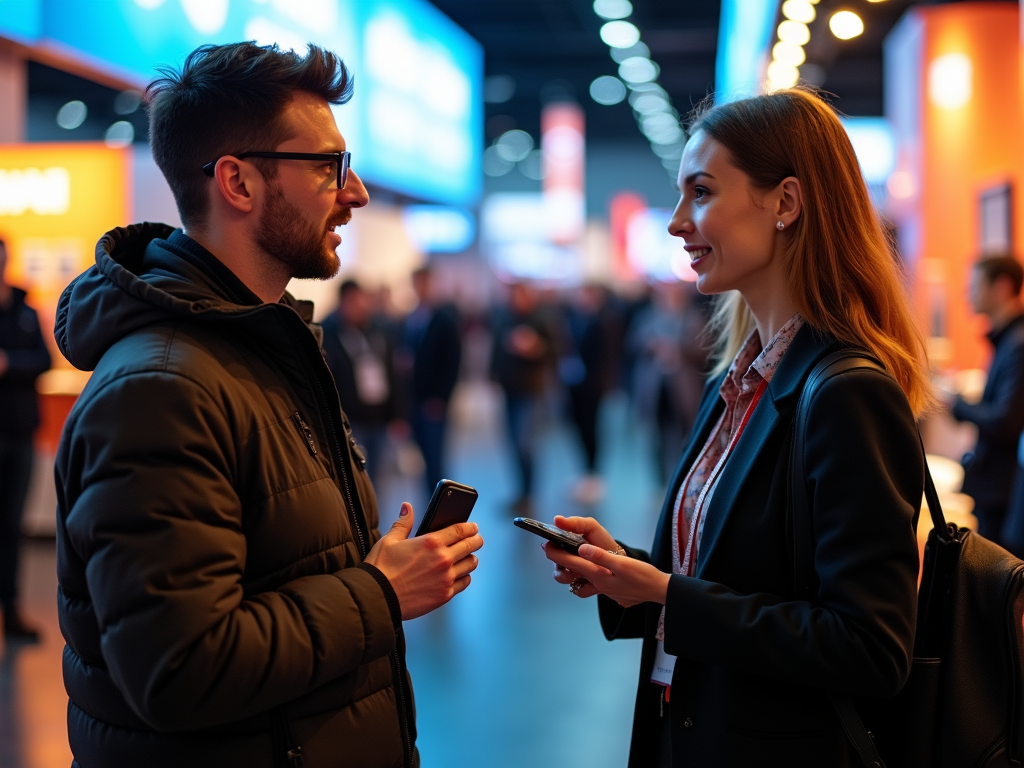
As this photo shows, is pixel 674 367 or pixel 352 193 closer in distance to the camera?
pixel 352 193

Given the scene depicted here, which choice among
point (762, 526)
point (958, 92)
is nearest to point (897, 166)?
point (958, 92)

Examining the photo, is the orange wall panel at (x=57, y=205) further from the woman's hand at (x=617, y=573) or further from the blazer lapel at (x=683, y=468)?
the woman's hand at (x=617, y=573)

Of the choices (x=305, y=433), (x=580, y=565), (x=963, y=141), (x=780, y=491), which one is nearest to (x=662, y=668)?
(x=580, y=565)

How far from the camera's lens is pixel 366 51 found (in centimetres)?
759

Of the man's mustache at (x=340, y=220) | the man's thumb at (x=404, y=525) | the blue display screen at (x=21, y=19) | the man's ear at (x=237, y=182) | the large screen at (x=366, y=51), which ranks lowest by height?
the man's thumb at (x=404, y=525)

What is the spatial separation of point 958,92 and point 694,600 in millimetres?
8755

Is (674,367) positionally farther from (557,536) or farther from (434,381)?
(557,536)

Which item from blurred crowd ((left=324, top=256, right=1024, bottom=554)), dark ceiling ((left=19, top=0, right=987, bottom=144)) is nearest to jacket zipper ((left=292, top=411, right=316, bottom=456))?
blurred crowd ((left=324, top=256, right=1024, bottom=554))

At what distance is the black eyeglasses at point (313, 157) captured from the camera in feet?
4.91

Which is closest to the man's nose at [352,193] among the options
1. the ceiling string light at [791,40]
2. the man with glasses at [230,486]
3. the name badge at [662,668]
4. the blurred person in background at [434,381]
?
the man with glasses at [230,486]

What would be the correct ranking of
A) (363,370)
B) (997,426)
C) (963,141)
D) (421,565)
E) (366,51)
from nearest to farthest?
(421,565), (997,426), (363,370), (366,51), (963,141)

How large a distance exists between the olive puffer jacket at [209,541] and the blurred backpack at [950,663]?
73cm

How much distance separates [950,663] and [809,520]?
1.19 ft

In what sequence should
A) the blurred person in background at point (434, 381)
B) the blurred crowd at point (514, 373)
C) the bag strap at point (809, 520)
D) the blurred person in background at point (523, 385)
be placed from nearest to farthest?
the bag strap at point (809, 520) < the blurred crowd at point (514, 373) < the blurred person in background at point (434, 381) < the blurred person in background at point (523, 385)
